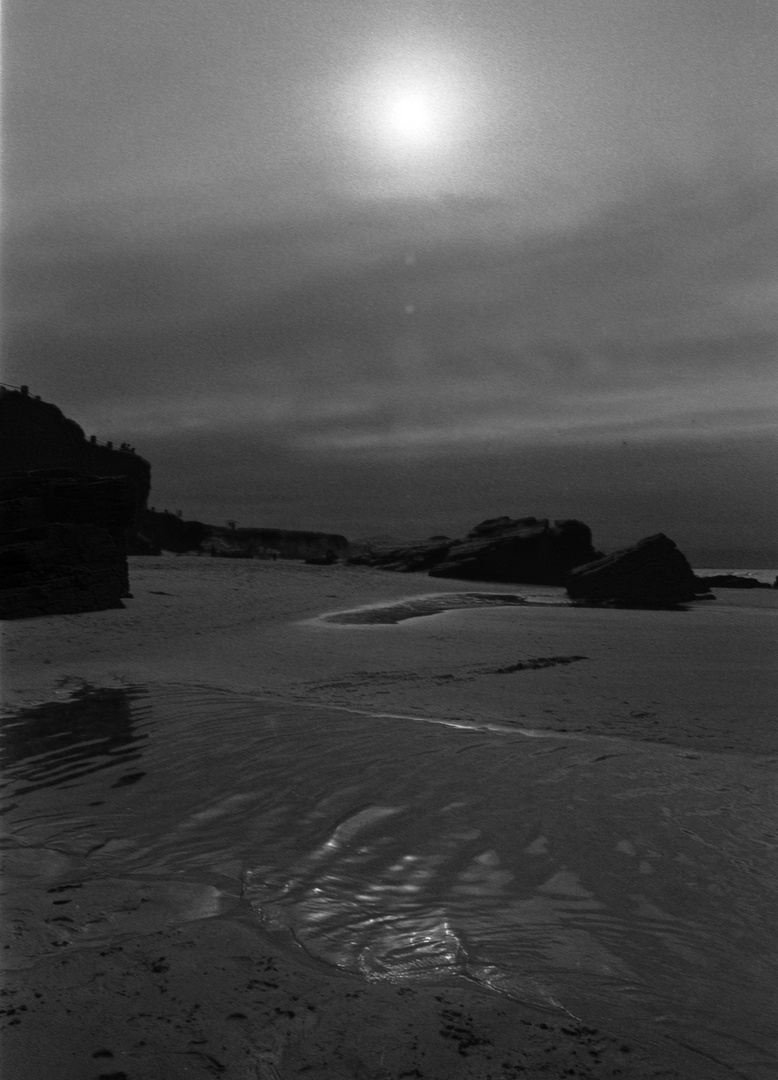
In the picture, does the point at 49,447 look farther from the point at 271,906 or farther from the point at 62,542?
the point at 271,906

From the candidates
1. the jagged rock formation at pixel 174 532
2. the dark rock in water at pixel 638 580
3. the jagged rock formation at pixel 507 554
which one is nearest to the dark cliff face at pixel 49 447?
the jagged rock formation at pixel 174 532

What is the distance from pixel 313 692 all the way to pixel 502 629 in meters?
6.86

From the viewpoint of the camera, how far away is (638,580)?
25.8 metres

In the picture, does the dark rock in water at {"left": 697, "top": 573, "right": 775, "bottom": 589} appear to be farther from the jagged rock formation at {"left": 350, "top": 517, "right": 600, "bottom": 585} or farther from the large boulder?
the large boulder

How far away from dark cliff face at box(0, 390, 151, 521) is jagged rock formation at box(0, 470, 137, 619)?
1889 centimetres

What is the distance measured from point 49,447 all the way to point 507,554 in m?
24.4

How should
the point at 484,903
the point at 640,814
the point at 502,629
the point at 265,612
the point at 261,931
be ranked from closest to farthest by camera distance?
the point at 261,931 → the point at 484,903 → the point at 640,814 → the point at 502,629 → the point at 265,612

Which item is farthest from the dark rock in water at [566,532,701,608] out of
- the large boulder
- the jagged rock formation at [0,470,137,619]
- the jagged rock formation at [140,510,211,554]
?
the jagged rock formation at [140,510,211,554]

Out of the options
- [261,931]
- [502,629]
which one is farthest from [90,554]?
[261,931]

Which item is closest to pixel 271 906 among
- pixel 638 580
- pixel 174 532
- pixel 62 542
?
pixel 62 542

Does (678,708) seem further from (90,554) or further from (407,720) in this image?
(90,554)

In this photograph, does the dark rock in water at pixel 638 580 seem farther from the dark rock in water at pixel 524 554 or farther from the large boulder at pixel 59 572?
the large boulder at pixel 59 572

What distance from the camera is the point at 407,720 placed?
7336 millimetres

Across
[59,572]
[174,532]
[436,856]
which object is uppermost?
[174,532]
